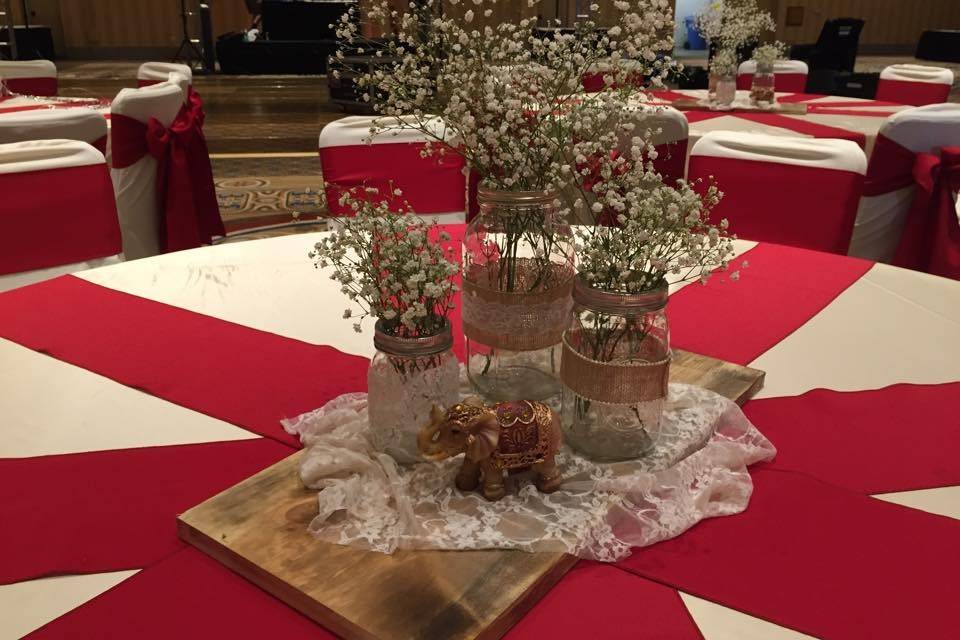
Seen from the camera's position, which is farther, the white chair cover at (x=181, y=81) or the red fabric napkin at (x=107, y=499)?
the white chair cover at (x=181, y=81)

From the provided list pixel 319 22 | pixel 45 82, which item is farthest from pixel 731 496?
pixel 319 22

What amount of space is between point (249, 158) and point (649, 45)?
6.06 metres

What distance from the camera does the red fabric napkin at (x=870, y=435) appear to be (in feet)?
3.32

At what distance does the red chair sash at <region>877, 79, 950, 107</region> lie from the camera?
15.4 ft

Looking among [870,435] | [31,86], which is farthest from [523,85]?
[31,86]

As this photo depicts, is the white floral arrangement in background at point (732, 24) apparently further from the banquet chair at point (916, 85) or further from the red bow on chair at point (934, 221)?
the red bow on chair at point (934, 221)

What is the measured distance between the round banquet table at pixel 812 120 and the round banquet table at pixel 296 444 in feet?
5.41

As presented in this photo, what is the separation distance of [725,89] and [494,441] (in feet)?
11.6

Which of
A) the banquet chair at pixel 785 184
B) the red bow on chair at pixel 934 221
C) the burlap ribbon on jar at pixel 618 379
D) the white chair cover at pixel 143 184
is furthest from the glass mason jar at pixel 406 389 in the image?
the white chair cover at pixel 143 184

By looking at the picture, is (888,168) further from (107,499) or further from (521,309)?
(107,499)

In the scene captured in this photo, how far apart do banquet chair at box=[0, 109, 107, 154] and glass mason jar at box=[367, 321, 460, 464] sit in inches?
80.6

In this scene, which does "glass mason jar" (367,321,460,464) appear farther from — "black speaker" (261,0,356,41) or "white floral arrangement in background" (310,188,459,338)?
"black speaker" (261,0,356,41)

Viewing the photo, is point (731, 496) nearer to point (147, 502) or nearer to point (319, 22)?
point (147, 502)

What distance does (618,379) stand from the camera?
0.93 metres
